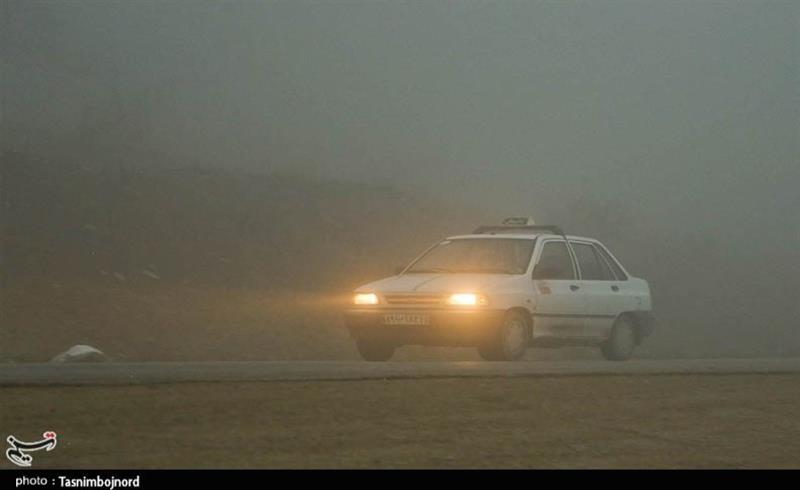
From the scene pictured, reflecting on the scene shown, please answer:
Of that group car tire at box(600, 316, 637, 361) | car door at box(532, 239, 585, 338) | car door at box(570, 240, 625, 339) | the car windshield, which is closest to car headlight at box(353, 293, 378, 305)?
the car windshield

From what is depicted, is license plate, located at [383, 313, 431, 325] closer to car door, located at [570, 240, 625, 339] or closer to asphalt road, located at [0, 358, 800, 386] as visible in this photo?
asphalt road, located at [0, 358, 800, 386]

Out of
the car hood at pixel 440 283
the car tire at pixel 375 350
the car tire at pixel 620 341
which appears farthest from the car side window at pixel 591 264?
the car tire at pixel 375 350

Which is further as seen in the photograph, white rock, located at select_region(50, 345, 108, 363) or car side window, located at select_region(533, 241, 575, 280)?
white rock, located at select_region(50, 345, 108, 363)

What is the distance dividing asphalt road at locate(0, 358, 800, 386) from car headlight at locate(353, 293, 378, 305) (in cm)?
82

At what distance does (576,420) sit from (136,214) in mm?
46246

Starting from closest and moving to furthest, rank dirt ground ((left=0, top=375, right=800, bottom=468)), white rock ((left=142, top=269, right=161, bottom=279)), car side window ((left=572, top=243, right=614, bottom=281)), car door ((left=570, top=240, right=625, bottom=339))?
dirt ground ((left=0, top=375, right=800, bottom=468))
car door ((left=570, top=240, right=625, bottom=339))
car side window ((left=572, top=243, right=614, bottom=281))
white rock ((left=142, top=269, right=161, bottom=279))

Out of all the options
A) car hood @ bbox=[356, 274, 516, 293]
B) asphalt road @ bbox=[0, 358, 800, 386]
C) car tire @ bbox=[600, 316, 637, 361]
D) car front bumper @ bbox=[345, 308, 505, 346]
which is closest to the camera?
asphalt road @ bbox=[0, 358, 800, 386]

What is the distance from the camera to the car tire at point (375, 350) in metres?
19.2

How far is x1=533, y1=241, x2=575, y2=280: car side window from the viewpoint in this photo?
1944 cm

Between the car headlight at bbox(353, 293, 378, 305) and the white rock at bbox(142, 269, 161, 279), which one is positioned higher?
the white rock at bbox(142, 269, 161, 279)

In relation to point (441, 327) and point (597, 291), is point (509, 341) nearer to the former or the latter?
point (441, 327)

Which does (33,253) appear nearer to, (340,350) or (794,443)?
(340,350)

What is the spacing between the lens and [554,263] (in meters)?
20.1

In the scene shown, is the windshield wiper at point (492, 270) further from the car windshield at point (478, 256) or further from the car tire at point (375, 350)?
the car tire at point (375, 350)
